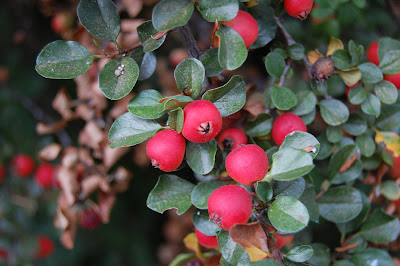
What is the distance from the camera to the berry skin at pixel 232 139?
2.95ft

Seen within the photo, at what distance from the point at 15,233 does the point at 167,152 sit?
142 centimetres

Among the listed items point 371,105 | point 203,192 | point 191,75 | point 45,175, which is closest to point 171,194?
point 203,192

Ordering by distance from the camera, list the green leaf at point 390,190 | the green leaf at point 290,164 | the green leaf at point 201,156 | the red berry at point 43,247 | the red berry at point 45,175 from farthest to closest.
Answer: the red berry at point 43,247 < the red berry at point 45,175 < the green leaf at point 390,190 < the green leaf at point 201,156 < the green leaf at point 290,164

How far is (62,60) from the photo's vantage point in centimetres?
84

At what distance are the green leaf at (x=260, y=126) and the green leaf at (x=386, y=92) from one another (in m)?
0.32

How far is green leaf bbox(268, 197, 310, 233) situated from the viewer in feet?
2.21

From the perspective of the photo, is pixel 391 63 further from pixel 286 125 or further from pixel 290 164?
pixel 290 164

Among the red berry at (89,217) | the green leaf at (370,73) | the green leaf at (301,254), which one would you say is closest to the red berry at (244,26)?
the green leaf at (370,73)

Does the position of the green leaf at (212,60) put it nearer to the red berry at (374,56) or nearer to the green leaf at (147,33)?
the green leaf at (147,33)

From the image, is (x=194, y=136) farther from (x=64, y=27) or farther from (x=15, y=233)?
(x=15, y=233)

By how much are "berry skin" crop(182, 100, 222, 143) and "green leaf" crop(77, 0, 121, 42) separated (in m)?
0.30

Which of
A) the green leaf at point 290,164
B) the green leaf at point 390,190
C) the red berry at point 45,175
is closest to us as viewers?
the green leaf at point 290,164

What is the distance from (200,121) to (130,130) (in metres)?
0.19

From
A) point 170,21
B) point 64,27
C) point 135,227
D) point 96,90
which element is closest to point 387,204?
point 170,21
